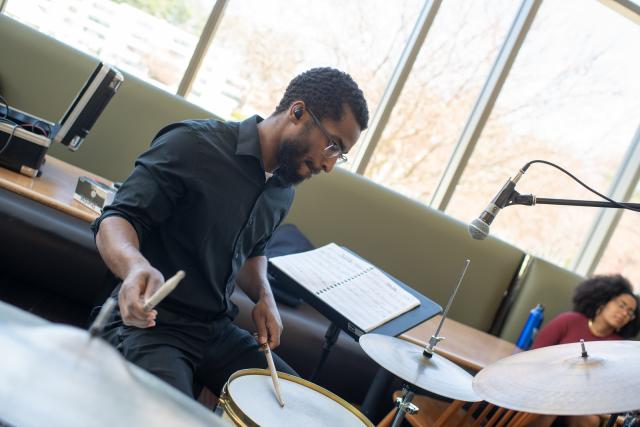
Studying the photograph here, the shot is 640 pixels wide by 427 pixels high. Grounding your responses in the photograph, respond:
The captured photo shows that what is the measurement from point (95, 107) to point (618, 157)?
3.88 m

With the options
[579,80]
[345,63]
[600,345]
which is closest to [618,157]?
[579,80]

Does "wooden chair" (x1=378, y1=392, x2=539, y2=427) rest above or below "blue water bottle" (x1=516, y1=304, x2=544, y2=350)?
below

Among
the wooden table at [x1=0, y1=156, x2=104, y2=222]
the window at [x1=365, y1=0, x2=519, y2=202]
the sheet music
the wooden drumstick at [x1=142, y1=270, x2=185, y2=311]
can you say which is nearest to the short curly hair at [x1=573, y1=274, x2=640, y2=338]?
the window at [x1=365, y1=0, x2=519, y2=202]

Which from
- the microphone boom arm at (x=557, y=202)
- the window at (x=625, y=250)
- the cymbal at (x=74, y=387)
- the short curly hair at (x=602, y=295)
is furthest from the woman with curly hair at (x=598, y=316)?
the cymbal at (x=74, y=387)

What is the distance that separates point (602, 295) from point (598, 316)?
0.14 metres

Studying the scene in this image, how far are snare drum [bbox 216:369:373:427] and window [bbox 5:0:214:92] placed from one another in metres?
2.65

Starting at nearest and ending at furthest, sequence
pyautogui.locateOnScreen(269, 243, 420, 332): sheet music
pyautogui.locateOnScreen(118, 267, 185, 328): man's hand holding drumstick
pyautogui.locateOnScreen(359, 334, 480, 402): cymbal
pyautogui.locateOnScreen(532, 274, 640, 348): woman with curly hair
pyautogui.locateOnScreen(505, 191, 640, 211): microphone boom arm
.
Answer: pyautogui.locateOnScreen(118, 267, 185, 328): man's hand holding drumstick < pyautogui.locateOnScreen(505, 191, 640, 211): microphone boom arm < pyautogui.locateOnScreen(359, 334, 480, 402): cymbal < pyautogui.locateOnScreen(269, 243, 420, 332): sheet music < pyautogui.locateOnScreen(532, 274, 640, 348): woman with curly hair

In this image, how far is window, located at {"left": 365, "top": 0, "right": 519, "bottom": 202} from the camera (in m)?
4.21

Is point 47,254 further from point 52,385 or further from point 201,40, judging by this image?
point 52,385

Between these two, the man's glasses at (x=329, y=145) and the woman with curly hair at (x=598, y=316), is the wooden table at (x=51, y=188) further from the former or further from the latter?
the woman with curly hair at (x=598, y=316)

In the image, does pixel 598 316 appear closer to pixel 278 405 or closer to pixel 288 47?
pixel 288 47

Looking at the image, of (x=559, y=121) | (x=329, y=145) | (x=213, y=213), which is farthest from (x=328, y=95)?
(x=559, y=121)

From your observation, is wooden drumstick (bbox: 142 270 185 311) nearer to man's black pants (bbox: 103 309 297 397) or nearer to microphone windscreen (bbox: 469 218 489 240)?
man's black pants (bbox: 103 309 297 397)

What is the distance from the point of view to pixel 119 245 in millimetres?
1396
